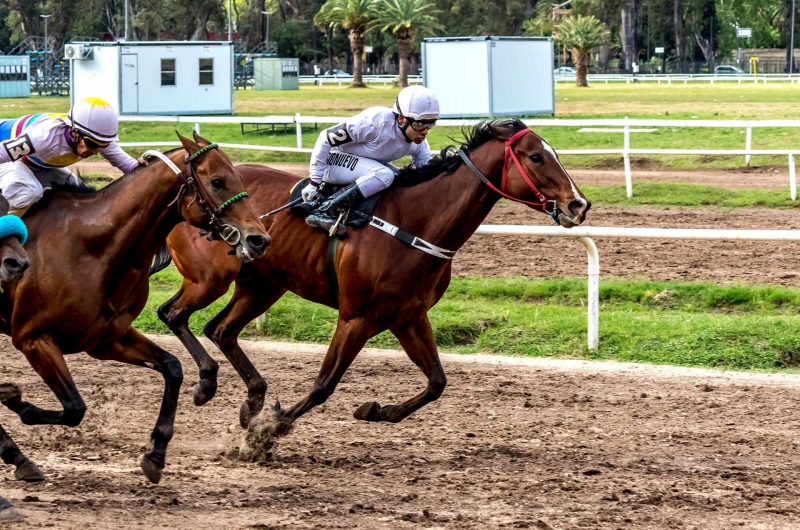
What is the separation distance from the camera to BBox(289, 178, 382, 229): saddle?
241 inches

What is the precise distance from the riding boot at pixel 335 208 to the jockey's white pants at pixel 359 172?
1.8 inches

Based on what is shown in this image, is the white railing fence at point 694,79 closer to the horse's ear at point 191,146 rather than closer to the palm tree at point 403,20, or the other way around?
the palm tree at point 403,20

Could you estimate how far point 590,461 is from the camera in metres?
5.71

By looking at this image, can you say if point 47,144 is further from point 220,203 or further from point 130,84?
point 130,84

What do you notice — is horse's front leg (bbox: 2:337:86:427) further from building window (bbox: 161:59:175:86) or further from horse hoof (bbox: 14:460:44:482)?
building window (bbox: 161:59:175:86)

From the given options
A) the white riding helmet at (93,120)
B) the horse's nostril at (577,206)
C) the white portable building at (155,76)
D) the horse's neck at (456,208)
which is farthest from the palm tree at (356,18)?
the white riding helmet at (93,120)

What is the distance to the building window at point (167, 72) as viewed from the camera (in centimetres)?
3117

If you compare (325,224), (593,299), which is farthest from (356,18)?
(325,224)

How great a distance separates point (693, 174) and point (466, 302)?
10.1 metres

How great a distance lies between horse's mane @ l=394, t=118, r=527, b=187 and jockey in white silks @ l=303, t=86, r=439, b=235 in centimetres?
10

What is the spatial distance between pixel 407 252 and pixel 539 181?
0.78 m

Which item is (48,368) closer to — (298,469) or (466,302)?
(298,469)

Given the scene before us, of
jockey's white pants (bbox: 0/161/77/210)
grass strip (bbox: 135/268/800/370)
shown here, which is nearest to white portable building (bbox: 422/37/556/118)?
grass strip (bbox: 135/268/800/370)

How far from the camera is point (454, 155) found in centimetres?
620
